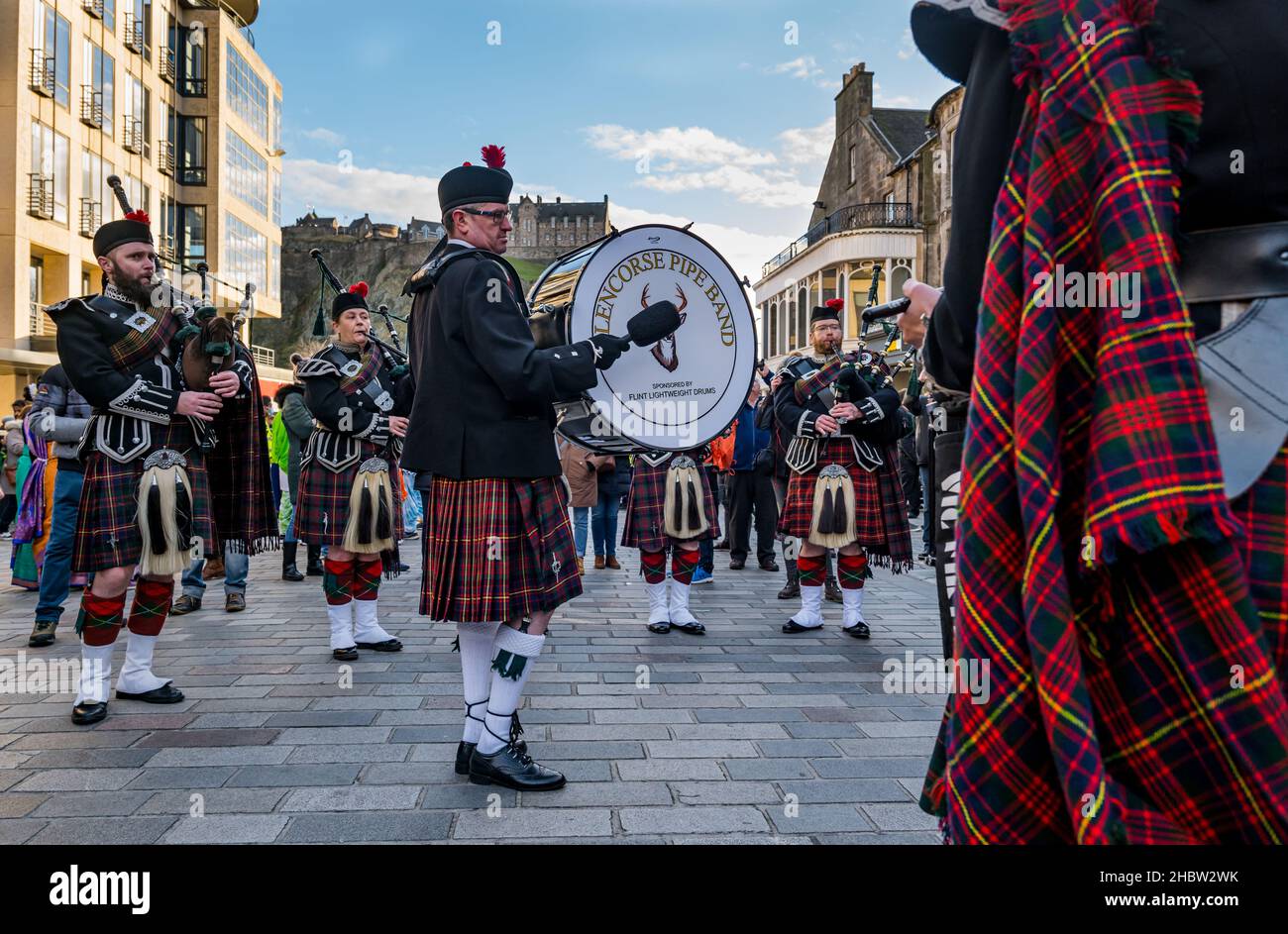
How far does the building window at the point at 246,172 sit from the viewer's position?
118 feet

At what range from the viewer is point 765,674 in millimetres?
4969

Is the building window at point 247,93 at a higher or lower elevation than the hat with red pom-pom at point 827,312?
higher

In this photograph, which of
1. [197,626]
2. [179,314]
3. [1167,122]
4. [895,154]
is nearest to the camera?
[1167,122]

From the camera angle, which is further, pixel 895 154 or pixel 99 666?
pixel 895 154

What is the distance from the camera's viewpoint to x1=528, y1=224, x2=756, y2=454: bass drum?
3.31 meters

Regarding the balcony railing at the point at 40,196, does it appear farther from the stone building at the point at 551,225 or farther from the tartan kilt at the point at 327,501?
the stone building at the point at 551,225

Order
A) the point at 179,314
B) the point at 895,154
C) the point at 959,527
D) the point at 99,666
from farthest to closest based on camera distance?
the point at 895,154
the point at 179,314
the point at 99,666
the point at 959,527

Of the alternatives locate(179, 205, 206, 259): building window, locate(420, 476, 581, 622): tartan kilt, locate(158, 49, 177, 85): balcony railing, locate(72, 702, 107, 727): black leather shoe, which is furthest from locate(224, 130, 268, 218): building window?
locate(420, 476, 581, 622): tartan kilt

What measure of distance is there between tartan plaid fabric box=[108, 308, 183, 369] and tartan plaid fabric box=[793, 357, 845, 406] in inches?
156

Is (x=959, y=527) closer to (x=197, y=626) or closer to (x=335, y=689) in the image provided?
(x=335, y=689)

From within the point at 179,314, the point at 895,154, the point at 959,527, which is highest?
the point at 895,154

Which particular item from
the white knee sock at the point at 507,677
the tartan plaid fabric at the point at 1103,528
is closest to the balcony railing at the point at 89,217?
the white knee sock at the point at 507,677

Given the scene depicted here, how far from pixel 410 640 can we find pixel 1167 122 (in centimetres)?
531
